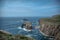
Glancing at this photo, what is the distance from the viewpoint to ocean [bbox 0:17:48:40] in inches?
88.1

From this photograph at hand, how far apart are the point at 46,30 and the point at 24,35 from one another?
0.44 meters

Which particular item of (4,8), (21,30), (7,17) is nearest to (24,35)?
(21,30)

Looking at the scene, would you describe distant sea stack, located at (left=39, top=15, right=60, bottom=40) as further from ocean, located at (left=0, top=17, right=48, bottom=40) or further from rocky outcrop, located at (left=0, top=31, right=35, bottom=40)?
rocky outcrop, located at (left=0, top=31, right=35, bottom=40)

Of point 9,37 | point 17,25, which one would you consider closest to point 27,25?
point 17,25

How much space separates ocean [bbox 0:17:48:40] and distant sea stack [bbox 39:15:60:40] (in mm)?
100

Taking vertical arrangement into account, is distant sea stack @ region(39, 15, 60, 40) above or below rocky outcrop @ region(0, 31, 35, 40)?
above

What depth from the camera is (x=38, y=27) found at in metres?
2.29

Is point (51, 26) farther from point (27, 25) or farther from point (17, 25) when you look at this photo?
point (17, 25)

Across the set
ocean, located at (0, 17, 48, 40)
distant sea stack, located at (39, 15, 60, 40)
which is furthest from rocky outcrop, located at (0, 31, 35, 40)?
distant sea stack, located at (39, 15, 60, 40)

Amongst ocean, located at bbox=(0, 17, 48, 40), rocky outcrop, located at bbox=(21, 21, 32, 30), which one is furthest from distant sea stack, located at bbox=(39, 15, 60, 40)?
rocky outcrop, located at bbox=(21, 21, 32, 30)

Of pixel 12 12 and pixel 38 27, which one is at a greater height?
pixel 12 12

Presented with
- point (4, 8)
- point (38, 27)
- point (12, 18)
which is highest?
point (4, 8)

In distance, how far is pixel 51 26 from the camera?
89.4 inches

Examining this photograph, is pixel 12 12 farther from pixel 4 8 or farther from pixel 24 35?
pixel 24 35
